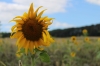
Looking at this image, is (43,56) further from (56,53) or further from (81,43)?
(81,43)

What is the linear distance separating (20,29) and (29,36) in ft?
0.31

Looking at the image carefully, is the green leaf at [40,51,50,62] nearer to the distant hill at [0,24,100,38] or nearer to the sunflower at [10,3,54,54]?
the sunflower at [10,3,54,54]

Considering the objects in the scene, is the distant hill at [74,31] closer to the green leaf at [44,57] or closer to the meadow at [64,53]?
the meadow at [64,53]

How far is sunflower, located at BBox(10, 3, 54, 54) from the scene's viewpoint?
2.28 metres

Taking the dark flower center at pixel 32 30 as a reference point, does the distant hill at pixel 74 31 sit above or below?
below

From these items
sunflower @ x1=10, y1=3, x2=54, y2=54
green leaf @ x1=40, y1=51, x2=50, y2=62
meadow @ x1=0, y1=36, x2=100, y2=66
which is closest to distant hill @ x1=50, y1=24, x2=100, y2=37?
meadow @ x1=0, y1=36, x2=100, y2=66

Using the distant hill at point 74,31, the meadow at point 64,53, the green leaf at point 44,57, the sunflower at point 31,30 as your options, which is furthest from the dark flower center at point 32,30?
the distant hill at point 74,31

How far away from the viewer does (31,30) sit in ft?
7.52

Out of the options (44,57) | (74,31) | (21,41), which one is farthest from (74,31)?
(44,57)

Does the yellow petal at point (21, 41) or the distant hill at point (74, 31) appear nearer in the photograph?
the yellow petal at point (21, 41)

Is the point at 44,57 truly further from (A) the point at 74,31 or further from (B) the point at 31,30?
(A) the point at 74,31

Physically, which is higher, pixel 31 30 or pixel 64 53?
pixel 31 30

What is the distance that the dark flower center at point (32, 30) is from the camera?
7.48 ft

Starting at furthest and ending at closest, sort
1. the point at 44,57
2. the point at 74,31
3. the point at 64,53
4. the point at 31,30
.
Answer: the point at 74,31, the point at 64,53, the point at 31,30, the point at 44,57
